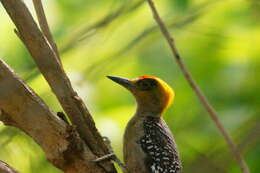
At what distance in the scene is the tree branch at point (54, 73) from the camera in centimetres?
300

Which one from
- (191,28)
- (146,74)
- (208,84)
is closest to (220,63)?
(208,84)

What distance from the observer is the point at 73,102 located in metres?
3.29

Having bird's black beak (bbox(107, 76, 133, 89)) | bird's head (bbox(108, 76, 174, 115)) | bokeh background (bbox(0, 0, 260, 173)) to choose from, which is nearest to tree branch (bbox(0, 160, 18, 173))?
bokeh background (bbox(0, 0, 260, 173))

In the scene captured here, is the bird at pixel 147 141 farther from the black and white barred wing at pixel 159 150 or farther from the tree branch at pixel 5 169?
the tree branch at pixel 5 169

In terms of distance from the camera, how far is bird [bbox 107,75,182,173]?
4.55m

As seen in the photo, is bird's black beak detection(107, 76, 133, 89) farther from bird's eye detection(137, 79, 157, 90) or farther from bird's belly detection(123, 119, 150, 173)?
bird's belly detection(123, 119, 150, 173)

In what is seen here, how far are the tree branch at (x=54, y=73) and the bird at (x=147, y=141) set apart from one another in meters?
1.06

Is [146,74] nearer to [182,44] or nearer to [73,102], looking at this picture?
[182,44]

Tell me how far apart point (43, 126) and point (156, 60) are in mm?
A: 1934

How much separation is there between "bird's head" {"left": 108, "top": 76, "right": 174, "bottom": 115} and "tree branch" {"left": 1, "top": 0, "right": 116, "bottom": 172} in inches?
57.7

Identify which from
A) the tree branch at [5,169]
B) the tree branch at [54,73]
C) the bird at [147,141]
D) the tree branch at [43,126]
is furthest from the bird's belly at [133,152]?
the tree branch at [5,169]

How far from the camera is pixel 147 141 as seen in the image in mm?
4711

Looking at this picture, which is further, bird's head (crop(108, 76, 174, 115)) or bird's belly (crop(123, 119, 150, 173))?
bird's head (crop(108, 76, 174, 115))

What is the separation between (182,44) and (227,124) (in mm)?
1011
